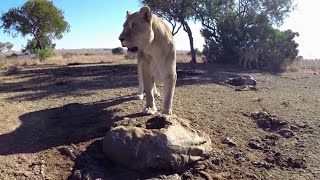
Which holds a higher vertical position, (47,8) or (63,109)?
(47,8)

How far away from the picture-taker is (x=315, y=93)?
15703 millimetres

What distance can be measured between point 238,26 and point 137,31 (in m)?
23.3

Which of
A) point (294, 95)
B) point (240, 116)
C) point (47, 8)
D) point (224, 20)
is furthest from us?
point (47, 8)

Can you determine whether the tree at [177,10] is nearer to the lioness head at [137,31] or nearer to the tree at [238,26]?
the tree at [238,26]

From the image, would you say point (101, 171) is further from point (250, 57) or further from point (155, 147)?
point (250, 57)

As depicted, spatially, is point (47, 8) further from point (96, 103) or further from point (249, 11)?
point (96, 103)

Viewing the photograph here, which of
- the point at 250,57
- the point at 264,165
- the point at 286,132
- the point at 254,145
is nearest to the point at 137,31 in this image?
the point at 254,145

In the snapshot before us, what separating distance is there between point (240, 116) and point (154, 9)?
75.3ft

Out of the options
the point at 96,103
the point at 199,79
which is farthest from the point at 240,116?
the point at 199,79

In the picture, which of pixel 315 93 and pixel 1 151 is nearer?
pixel 1 151

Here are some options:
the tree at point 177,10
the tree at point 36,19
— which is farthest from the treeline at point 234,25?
the tree at point 36,19

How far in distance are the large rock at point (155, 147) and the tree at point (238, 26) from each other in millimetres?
21768

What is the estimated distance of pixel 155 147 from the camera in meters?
7.50

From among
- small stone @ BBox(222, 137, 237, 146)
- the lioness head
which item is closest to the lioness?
the lioness head
